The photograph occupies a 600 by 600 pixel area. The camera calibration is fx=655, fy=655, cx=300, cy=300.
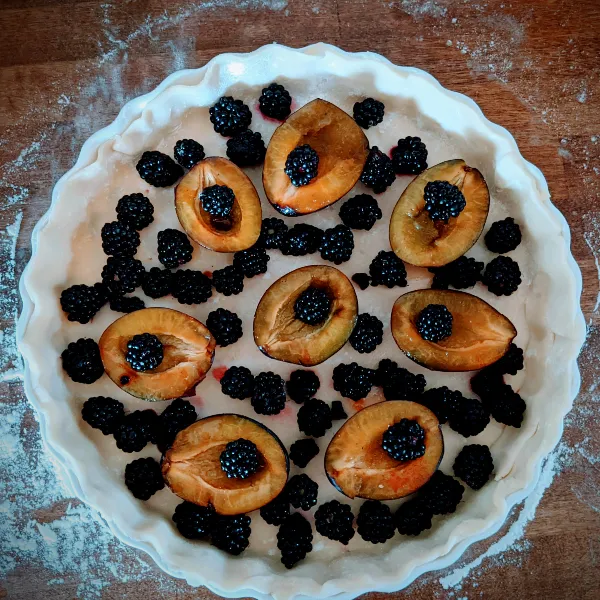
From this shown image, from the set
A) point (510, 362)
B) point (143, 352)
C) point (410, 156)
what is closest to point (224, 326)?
point (143, 352)

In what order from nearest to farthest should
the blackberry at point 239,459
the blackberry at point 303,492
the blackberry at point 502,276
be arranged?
the blackberry at point 239,459 → the blackberry at point 303,492 → the blackberry at point 502,276

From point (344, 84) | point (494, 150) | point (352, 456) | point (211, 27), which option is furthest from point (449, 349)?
point (211, 27)

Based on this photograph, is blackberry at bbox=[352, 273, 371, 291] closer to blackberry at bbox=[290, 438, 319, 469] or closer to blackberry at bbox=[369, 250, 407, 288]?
blackberry at bbox=[369, 250, 407, 288]

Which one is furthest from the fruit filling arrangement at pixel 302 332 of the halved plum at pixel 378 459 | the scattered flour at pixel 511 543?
the scattered flour at pixel 511 543

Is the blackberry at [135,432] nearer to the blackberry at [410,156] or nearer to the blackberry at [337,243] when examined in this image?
the blackberry at [337,243]

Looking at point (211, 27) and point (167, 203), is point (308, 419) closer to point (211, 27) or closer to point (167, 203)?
point (167, 203)

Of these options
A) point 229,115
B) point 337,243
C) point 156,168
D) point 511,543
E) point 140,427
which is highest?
point 229,115

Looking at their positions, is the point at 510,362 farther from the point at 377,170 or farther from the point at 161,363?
the point at 161,363
